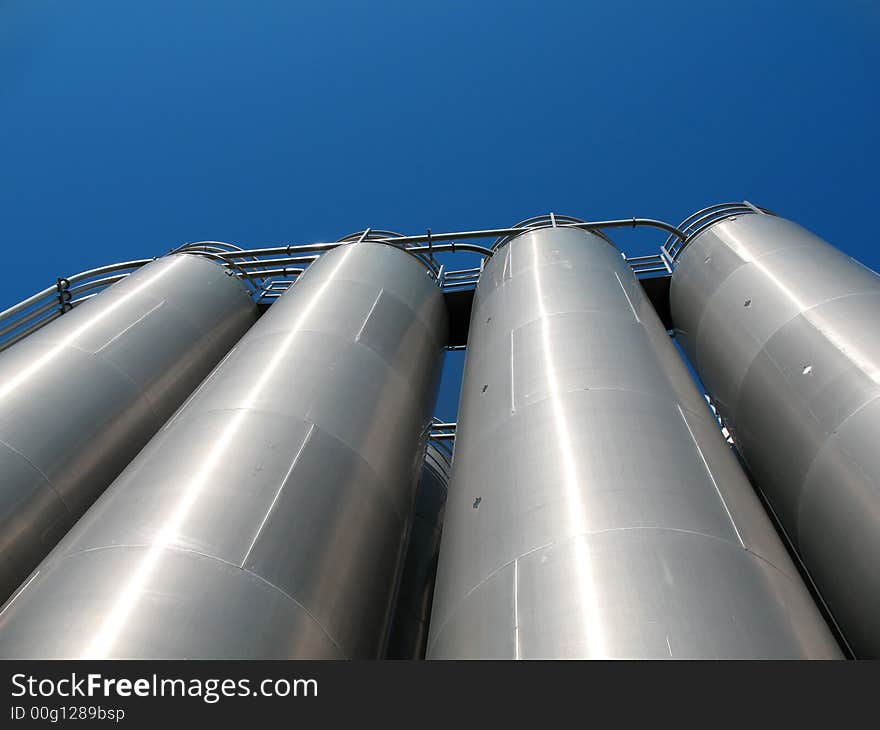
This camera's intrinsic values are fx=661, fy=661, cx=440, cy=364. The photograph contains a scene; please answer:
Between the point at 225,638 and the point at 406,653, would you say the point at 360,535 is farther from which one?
the point at 406,653

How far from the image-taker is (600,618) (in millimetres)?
4406

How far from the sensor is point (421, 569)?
10383 mm

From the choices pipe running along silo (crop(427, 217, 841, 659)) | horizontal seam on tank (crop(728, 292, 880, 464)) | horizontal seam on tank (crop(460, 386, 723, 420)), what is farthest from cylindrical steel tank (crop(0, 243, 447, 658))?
horizontal seam on tank (crop(728, 292, 880, 464))

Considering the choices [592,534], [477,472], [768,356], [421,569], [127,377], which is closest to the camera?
[592,534]

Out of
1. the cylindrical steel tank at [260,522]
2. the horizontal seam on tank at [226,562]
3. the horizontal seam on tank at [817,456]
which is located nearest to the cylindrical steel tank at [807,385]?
the horizontal seam on tank at [817,456]

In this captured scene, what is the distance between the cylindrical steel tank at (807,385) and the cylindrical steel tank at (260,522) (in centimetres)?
420

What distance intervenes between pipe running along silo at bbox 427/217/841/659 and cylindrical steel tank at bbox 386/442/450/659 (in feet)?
7.47

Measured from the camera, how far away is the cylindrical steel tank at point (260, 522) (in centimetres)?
473

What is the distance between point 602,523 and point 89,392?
22.2 ft

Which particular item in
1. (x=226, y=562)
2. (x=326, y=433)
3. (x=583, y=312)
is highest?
(x=583, y=312)

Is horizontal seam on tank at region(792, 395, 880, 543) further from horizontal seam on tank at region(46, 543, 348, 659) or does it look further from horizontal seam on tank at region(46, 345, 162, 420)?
horizontal seam on tank at region(46, 345, 162, 420)

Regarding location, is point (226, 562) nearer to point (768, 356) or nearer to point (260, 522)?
point (260, 522)

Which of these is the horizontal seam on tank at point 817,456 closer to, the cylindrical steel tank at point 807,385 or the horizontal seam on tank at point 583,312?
the cylindrical steel tank at point 807,385

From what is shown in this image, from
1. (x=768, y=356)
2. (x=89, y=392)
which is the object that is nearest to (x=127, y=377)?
(x=89, y=392)
